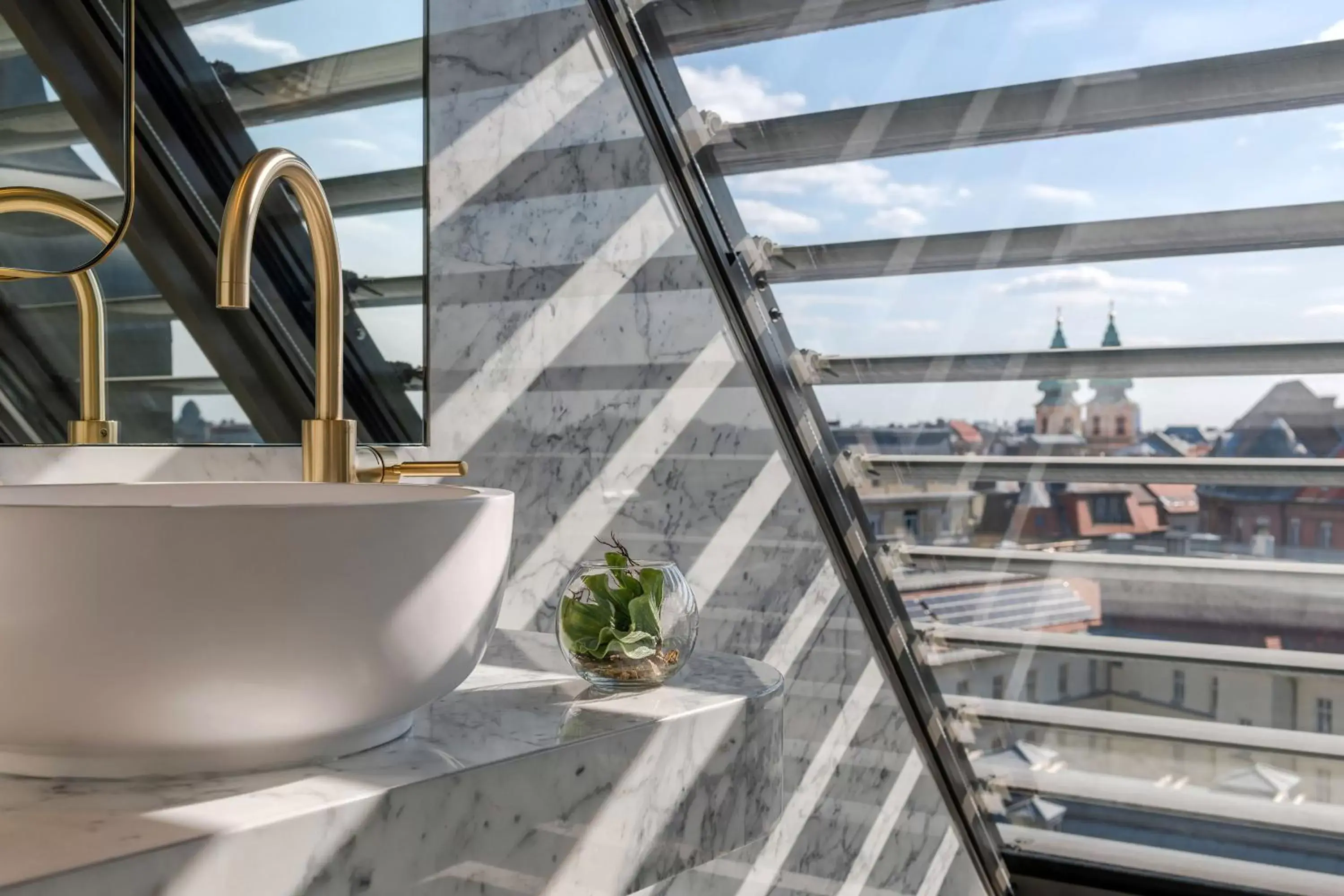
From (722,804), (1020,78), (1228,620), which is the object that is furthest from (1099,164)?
(722,804)

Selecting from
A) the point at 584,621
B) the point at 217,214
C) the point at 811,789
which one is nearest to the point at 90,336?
the point at 217,214

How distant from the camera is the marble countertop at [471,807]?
65cm

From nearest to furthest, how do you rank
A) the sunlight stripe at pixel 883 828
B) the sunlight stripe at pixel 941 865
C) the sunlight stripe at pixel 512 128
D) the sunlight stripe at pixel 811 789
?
the sunlight stripe at pixel 512 128 → the sunlight stripe at pixel 811 789 → the sunlight stripe at pixel 883 828 → the sunlight stripe at pixel 941 865

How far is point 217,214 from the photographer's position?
133 centimetres

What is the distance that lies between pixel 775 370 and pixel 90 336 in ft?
3.65

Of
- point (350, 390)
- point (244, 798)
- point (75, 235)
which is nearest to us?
point (244, 798)

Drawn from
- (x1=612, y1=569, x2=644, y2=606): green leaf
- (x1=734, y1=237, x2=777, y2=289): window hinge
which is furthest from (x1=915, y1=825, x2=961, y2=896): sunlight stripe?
(x1=612, y1=569, x2=644, y2=606): green leaf

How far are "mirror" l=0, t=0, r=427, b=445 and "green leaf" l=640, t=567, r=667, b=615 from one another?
0.50 m

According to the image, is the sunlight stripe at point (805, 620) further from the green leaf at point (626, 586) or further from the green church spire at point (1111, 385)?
the green leaf at point (626, 586)

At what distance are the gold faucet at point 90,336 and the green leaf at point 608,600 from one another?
0.51 meters

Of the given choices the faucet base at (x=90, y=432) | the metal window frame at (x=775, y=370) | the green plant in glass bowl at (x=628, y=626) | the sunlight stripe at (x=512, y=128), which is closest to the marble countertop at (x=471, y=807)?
the green plant in glass bowl at (x=628, y=626)

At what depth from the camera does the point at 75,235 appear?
47.1 inches

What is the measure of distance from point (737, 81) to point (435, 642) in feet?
4.43

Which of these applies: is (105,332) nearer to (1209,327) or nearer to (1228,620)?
(1209,327)
